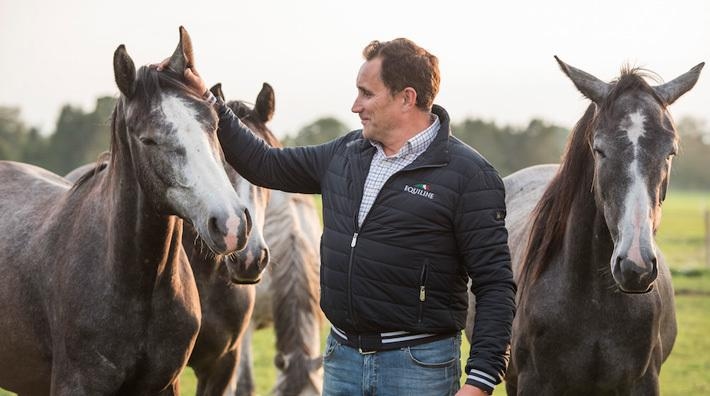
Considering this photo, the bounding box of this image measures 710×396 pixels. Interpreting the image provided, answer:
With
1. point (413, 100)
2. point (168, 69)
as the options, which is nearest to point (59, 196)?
point (168, 69)

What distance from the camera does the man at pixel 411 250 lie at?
11.0ft

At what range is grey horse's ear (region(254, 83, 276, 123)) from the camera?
18.9 feet

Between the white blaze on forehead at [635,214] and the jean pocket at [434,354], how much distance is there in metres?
0.92

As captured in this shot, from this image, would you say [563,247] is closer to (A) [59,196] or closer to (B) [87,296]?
(B) [87,296]

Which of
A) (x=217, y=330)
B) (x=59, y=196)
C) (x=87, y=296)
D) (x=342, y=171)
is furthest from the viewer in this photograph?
(x=217, y=330)

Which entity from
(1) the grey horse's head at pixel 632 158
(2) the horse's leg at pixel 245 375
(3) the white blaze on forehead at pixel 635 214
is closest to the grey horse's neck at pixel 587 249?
(1) the grey horse's head at pixel 632 158

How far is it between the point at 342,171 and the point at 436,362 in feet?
2.88

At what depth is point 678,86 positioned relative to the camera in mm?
4320

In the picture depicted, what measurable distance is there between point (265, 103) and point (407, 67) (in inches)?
99.7

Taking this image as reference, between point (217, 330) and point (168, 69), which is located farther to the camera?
point (217, 330)

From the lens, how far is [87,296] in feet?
13.2

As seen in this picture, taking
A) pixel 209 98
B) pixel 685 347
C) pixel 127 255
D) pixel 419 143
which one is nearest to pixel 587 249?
pixel 419 143

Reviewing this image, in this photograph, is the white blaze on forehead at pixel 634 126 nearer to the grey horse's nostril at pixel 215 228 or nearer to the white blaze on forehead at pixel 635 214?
the white blaze on forehead at pixel 635 214

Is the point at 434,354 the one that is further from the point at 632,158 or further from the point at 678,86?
the point at 678,86
